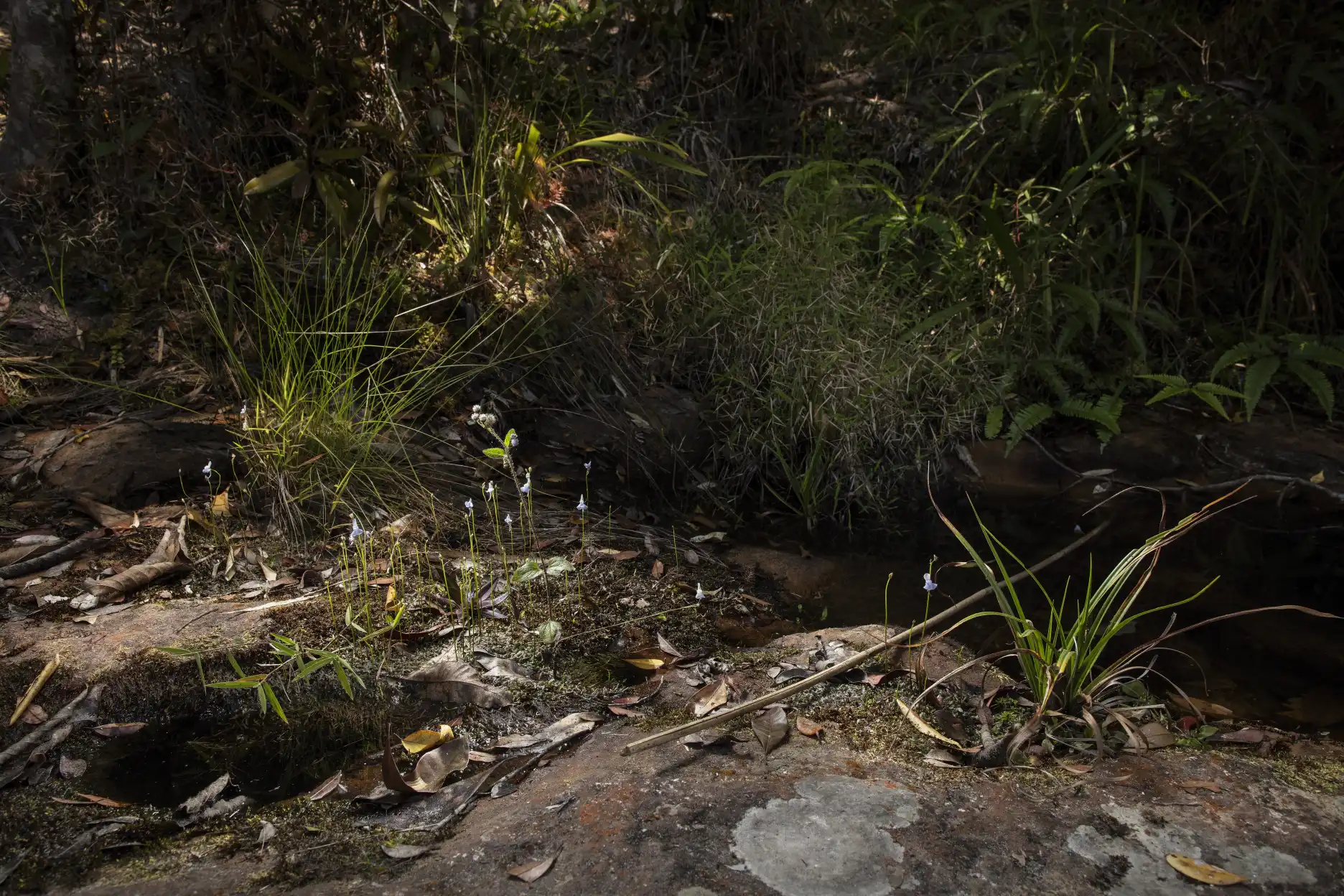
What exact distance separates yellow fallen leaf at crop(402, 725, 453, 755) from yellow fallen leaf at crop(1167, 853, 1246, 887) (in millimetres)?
1518

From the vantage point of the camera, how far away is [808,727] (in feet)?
7.84

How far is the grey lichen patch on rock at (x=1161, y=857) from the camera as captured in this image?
1.78 metres

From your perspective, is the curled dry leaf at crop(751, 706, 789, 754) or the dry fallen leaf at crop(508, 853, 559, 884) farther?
the curled dry leaf at crop(751, 706, 789, 754)

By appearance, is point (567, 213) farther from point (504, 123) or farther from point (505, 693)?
point (505, 693)

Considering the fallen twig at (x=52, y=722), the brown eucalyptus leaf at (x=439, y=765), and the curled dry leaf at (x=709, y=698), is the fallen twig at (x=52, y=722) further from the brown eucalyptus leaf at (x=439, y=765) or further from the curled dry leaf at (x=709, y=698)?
the curled dry leaf at (x=709, y=698)

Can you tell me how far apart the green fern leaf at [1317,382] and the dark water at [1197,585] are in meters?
0.59

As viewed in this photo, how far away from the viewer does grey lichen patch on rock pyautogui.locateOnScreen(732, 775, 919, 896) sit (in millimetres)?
1757

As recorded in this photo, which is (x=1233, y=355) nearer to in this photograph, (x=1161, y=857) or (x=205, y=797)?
(x=1161, y=857)

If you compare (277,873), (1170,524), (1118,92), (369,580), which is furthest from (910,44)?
(277,873)

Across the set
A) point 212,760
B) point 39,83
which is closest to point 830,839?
point 212,760

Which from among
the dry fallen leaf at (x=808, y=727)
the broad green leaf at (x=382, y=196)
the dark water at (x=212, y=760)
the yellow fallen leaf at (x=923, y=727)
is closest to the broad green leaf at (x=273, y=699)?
the dark water at (x=212, y=760)

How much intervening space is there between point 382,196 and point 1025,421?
9.51 ft

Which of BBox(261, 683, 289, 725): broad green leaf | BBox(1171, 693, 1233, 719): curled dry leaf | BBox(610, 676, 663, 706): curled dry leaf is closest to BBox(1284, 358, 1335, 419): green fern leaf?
BBox(1171, 693, 1233, 719): curled dry leaf

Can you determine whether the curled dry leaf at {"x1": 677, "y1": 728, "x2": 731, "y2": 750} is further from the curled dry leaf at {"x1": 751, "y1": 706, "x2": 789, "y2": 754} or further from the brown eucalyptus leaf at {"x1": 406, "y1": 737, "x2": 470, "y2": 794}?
the brown eucalyptus leaf at {"x1": 406, "y1": 737, "x2": 470, "y2": 794}
